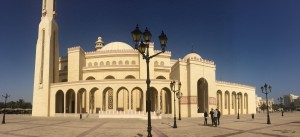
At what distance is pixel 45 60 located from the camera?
159 ft

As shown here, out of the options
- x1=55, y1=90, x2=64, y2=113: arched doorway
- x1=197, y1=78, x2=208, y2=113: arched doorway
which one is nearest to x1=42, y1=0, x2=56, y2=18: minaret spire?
x1=55, y1=90, x2=64, y2=113: arched doorway

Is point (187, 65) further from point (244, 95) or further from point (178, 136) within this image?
point (178, 136)

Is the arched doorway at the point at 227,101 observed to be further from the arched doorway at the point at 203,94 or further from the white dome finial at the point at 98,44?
the white dome finial at the point at 98,44

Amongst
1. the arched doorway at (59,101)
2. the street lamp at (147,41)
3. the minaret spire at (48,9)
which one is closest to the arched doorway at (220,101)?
the arched doorway at (59,101)

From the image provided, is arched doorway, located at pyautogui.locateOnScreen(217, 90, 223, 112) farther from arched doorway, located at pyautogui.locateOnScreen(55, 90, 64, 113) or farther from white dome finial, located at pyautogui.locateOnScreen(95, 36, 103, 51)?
white dome finial, located at pyautogui.locateOnScreen(95, 36, 103, 51)

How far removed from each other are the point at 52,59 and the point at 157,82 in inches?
800

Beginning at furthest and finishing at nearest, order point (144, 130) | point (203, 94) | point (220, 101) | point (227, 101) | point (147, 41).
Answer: point (227, 101) → point (220, 101) → point (203, 94) → point (144, 130) → point (147, 41)

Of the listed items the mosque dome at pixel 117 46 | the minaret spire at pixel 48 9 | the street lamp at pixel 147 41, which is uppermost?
the minaret spire at pixel 48 9

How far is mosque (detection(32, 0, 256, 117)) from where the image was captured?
43906mm

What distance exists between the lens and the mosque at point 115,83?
144 feet

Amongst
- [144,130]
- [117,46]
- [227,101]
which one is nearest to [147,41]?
[144,130]

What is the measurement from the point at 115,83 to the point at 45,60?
48.1 feet

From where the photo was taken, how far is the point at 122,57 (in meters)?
54.9

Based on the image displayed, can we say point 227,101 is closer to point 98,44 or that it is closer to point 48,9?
point 98,44
